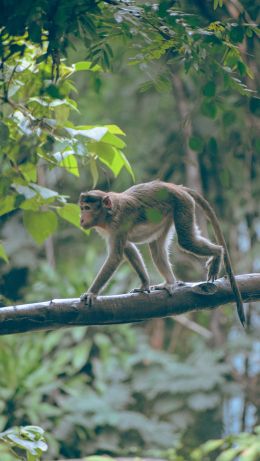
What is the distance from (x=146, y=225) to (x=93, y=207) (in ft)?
1.02

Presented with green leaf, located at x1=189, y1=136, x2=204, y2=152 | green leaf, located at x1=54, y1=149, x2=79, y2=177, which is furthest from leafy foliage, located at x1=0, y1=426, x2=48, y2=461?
green leaf, located at x1=189, y1=136, x2=204, y2=152

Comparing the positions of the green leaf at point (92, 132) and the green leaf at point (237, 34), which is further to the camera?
the green leaf at point (92, 132)

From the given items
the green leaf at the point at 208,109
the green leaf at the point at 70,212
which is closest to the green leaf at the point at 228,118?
the green leaf at the point at 208,109

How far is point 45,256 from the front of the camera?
9.55 meters

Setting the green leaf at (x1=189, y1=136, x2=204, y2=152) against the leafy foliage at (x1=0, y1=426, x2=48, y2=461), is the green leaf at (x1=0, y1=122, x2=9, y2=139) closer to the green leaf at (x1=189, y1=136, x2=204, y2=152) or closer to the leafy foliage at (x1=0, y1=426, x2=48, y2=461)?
the green leaf at (x1=189, y1=136, x2=204, y2=152)

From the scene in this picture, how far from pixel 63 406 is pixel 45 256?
2.67 meters

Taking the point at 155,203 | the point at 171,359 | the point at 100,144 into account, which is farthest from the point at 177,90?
the point at 100,144

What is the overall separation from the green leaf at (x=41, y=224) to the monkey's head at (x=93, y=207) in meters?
1.23

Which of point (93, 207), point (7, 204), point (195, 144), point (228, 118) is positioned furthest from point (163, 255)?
point (195, 144)

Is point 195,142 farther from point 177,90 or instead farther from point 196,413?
point 196,413

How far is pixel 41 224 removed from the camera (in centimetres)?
252

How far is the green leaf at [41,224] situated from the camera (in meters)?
2.50

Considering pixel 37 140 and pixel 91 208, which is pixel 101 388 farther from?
pixel 37 140

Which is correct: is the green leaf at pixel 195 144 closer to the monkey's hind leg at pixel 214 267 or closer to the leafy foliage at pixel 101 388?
the monkey's hind leg at pixel 214 267
